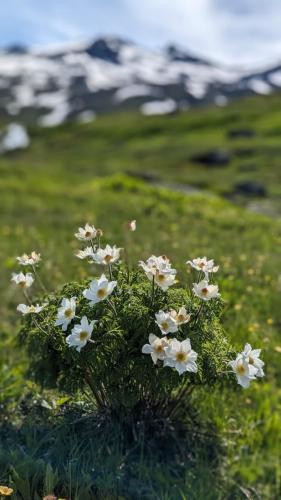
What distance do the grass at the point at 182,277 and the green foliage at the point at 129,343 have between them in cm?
52

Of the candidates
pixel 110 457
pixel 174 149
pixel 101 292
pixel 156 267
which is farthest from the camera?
pixel 174 149

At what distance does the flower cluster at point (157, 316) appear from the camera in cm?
385

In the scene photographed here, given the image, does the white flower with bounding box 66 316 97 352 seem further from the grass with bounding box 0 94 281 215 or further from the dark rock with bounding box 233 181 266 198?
the dark rock with bounding box 233 181 266 198

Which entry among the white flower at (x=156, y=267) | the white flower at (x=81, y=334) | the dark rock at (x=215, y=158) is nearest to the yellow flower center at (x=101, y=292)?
the white flower at (x=81, y=334)

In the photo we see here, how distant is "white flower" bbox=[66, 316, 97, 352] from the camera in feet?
12.7

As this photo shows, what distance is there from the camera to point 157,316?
3945 millimetres

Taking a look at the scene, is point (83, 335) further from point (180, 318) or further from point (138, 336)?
point (180, 318)

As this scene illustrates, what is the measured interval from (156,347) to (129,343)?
425 mm

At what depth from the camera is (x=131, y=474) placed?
184 inches

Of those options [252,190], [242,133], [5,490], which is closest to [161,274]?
[5,490]

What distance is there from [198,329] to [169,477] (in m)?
1.35

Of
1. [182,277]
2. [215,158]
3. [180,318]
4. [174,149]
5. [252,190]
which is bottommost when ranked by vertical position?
[180,318]

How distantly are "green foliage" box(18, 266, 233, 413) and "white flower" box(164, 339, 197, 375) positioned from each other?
30 centimetres

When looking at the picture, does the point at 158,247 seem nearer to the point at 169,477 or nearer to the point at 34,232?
the point at 34,232
